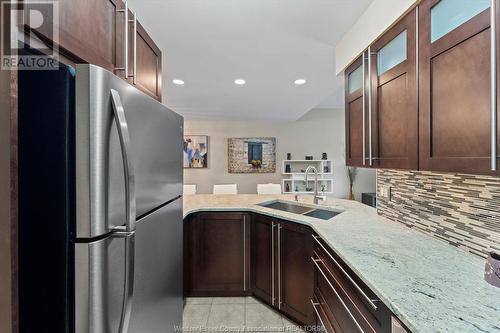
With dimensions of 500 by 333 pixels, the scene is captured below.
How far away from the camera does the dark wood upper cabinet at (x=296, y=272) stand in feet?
5.73

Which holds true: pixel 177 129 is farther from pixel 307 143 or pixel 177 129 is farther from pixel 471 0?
pixel 307 143

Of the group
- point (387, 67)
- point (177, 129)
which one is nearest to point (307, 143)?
point (387, 67)

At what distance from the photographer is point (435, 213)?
136 centimetres

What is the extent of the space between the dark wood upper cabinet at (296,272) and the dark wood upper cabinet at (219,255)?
0.45 meters

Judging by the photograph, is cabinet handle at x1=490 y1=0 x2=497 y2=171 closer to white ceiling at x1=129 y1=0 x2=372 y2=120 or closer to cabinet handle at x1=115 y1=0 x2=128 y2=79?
white ceiling at x1=129 y1=0 x2=372 y2=120

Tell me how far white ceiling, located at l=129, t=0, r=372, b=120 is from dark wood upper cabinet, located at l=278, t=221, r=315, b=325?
62.3 inches

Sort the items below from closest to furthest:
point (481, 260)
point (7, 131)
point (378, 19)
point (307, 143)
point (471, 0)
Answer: point (7, 131) → point (471, 0) → point (481, 260) → point (378, 19) → point (307, 143)

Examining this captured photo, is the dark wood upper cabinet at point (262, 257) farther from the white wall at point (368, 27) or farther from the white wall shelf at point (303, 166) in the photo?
the white wall shelf at point (303, 166)

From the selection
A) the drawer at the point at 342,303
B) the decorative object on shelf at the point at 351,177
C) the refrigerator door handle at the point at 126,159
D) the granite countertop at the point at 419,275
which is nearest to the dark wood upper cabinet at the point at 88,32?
the refrigerator door handle at the point at 126,159

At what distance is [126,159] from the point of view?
68 cm

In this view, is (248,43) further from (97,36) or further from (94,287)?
(94,287)

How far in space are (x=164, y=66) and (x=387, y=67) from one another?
6.90 ft
